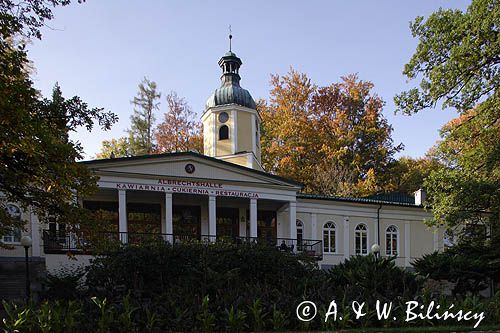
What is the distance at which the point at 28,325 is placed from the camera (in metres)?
11.1

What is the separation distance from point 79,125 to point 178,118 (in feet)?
102

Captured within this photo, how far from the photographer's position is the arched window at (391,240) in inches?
1226

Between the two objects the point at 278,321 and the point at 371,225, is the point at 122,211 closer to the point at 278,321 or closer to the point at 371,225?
the point at 278,321

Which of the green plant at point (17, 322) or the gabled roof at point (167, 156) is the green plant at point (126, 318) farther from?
the gabled roof at point (167, 156)

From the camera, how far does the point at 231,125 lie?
32.3 metres

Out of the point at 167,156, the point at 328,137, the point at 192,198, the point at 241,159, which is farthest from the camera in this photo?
the point at 328,137

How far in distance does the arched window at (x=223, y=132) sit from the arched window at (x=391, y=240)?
37.4 ft

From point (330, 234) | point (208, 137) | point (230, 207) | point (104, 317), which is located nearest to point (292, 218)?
point (330, 234)

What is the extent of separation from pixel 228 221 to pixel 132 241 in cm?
699

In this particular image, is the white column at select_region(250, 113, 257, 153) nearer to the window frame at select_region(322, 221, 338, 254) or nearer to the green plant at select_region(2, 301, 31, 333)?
the window frame at select_region(322, 221, 338, 254)

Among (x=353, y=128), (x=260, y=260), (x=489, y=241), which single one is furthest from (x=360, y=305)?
(x=353, y=128)

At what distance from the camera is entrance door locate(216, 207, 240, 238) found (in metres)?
29.3

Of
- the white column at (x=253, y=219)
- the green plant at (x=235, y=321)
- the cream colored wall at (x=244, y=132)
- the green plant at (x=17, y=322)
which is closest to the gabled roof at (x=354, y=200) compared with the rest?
the white column at (x=253, y=219)

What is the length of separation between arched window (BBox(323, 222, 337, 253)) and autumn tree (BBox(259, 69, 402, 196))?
28.5 ft
